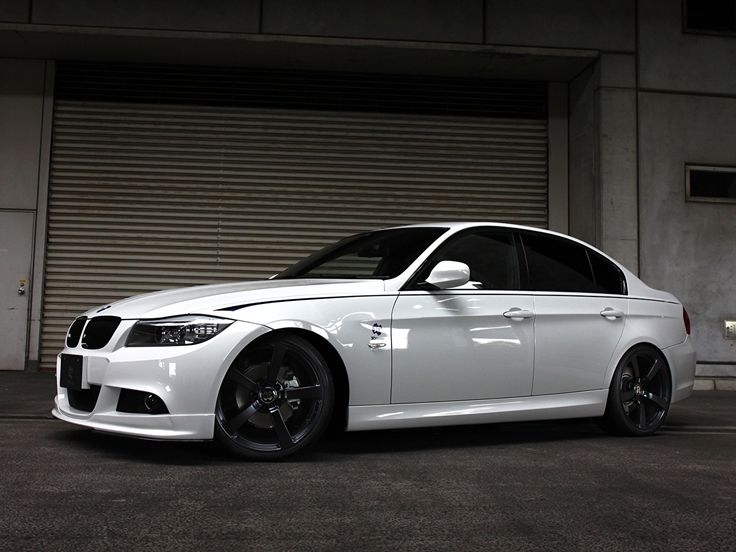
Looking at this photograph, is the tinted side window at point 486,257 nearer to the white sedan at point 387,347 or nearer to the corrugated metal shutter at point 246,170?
the white sedan at point 387,347

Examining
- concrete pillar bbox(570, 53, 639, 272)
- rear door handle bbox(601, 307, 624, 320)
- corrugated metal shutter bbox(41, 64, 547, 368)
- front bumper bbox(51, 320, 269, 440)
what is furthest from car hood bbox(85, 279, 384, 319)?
concrete pillar bbox(570, 53, 639, 272)

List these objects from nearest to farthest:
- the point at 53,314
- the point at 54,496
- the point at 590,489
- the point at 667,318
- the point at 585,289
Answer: the point at 54,496 < the point at 590,489 < the point at 585,289 < the point at 667,318 < the point at 53,314

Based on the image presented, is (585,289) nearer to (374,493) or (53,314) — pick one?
(374,493)

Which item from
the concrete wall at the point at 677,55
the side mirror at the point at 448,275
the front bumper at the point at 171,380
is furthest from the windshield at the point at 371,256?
the concrete wall at the point at 677,55

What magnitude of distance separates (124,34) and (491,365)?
23.1 feet

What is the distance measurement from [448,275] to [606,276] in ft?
5.46

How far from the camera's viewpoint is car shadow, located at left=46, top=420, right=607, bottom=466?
425 cm

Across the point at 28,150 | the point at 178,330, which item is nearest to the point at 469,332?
the point at 178,330

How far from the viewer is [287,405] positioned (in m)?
4.17

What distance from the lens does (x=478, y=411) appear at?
4684 mm

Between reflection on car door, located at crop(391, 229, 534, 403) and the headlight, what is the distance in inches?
41.6

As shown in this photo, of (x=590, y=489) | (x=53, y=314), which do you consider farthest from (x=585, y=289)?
(x=53, y=314)

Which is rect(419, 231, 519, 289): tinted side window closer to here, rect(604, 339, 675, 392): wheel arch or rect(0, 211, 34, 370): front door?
rect(604, 339, 675, 392): wheel arch

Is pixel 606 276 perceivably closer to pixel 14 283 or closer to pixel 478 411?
pixel 478 411
